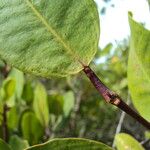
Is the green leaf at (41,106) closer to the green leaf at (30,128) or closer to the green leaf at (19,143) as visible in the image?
the green leaf at (30,128)

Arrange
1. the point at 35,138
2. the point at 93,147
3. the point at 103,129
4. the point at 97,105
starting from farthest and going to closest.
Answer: the point at 103,129
the point at 97,105
the point at 35,138
the point at 93,147

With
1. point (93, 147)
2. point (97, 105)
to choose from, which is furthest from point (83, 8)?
point (97, 105)

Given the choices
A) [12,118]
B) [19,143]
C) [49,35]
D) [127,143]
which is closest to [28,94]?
[12,118]

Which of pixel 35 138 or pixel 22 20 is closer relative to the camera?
pixel 22 20

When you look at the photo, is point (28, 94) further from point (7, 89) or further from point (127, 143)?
point (127, 143)

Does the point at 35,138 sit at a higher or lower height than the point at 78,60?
lower

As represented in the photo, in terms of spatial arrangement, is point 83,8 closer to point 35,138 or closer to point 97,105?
point 35,138

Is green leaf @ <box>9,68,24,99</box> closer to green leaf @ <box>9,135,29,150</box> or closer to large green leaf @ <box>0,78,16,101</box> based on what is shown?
large green leaf @ <box>0,78,16,101</box>

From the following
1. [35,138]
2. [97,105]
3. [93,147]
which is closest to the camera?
[93,147]
